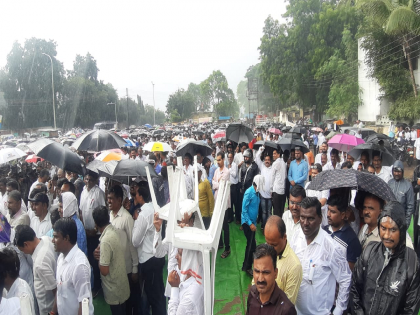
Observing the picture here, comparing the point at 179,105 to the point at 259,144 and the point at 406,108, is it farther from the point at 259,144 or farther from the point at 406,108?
the point at 259,144

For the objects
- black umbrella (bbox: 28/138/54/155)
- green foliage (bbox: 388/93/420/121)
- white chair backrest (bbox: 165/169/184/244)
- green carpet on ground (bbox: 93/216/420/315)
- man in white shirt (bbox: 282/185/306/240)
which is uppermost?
green foliage (bbox: 388/93/420/121)

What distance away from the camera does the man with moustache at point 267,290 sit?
7.10 feet

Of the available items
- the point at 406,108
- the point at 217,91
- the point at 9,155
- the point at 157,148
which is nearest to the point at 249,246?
the point at 157,148

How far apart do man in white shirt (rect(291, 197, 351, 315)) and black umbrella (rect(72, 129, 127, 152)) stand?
433 centimetres

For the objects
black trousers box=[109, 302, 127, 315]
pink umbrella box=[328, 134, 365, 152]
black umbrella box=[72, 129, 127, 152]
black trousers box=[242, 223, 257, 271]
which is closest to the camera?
black trousers box=[109, 302, 127, 315]

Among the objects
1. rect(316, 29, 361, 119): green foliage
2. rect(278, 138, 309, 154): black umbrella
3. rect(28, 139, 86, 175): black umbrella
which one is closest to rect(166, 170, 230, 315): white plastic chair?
rect(28, 139, 86, 175): black umbrella

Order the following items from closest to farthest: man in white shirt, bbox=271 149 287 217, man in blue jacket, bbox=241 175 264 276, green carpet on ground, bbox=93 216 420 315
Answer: green carpet on ground, bbox=93 216 420 315
man in blue jacket, bbox=241 175 264 276
man in white shirt, bbox=271 149 287 217

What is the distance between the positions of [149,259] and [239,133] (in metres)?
6.60

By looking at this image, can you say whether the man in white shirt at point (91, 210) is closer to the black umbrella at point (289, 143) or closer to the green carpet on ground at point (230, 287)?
the green carpet on ground at point (230, 287)

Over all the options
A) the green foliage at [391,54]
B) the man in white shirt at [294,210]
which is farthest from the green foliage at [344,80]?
the man in white shirt at [294,210]

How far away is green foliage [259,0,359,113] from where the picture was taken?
103ft

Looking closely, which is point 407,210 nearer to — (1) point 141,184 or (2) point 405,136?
(1) point 141,184

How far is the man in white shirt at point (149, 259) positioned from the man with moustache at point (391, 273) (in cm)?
222

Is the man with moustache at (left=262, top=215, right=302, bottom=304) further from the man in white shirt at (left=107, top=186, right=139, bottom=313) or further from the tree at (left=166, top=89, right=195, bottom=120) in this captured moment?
the tree at (left=166, top=89, right=195, bottom=120)
